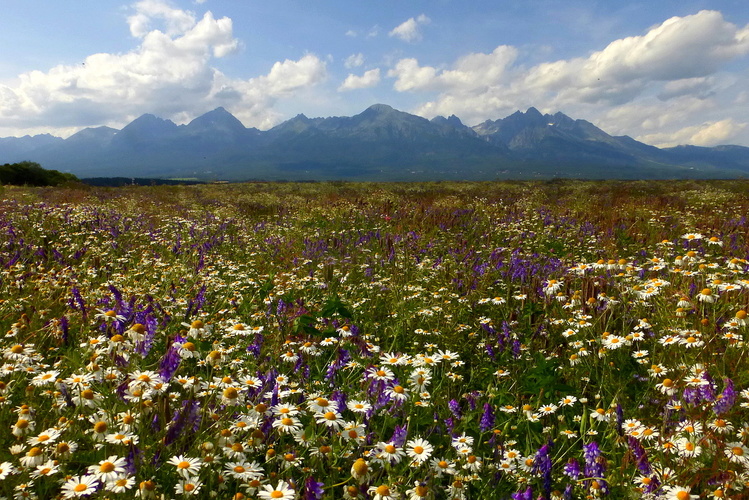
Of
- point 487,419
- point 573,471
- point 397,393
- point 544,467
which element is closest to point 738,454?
point 573,471

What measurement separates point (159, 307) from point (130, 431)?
2362mm

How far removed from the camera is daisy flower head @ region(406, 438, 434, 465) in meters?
1.98

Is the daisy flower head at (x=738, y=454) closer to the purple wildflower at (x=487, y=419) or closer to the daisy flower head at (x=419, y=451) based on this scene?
the purple wildflower at (x=487, y=419)

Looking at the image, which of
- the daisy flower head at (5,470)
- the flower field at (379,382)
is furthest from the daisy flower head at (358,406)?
the daisy flower head at (5,470)

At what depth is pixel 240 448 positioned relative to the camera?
6.23ft

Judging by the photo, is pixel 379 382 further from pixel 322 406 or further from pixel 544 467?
pixel 544 467

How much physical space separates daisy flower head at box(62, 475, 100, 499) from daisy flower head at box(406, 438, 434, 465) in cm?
136

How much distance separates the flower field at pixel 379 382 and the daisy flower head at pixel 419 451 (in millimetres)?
12

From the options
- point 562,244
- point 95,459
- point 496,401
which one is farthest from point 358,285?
point 562,244

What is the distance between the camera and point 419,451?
6.68 feet

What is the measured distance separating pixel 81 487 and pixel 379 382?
1.52 m

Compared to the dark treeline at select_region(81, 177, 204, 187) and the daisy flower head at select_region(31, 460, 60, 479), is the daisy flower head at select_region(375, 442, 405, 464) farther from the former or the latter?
the dark treeline at select_region(81, 177, 204, 187)

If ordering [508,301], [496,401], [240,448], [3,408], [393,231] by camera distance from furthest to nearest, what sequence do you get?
[393,231]
[508,301]
[496,401]
[3,408]
[240,448]

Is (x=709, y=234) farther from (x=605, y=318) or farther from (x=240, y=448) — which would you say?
(x=240, y=448)
